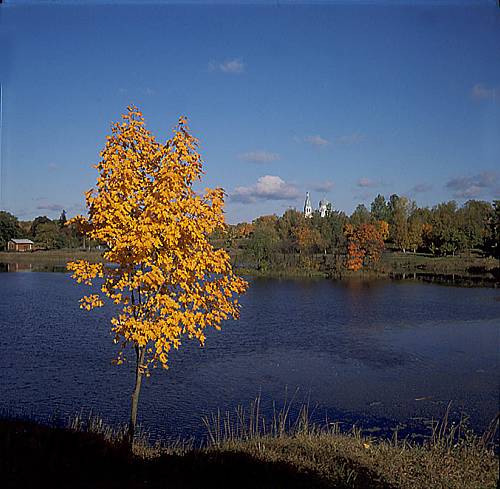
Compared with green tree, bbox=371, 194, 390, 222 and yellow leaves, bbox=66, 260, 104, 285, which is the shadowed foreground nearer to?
yellow leaves, bbox=66, 260, 104, 285

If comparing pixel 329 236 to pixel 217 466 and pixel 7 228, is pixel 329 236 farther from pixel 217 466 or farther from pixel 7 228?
pixel 217 466

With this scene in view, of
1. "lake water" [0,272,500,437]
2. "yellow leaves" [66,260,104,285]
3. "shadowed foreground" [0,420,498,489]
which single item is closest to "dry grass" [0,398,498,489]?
"shadowed foreground" [0,420,498,489]

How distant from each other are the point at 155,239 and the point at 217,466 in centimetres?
209

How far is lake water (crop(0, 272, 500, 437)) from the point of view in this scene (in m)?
9.84

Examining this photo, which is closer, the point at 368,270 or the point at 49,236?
the point at 368,270

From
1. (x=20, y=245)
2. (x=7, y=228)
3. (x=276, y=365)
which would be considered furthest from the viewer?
(x=20, y=245)

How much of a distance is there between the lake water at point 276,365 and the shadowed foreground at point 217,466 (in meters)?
3.47

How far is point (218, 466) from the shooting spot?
480cm

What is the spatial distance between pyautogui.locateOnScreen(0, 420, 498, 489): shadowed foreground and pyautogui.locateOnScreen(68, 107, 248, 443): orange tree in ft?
2.82

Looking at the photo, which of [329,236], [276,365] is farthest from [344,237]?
[276,365]

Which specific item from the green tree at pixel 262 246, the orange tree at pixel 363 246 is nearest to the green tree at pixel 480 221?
the green tree at pixel 262 246

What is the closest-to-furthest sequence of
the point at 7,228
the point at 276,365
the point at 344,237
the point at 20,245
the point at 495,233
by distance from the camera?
the point at 495,233 → the point at 276,365 → the point at 7,228 → the point at 344,237 → the point at 20,245

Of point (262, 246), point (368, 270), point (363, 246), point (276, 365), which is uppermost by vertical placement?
point (363, 246)

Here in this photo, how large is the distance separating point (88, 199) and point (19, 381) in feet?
23.4
